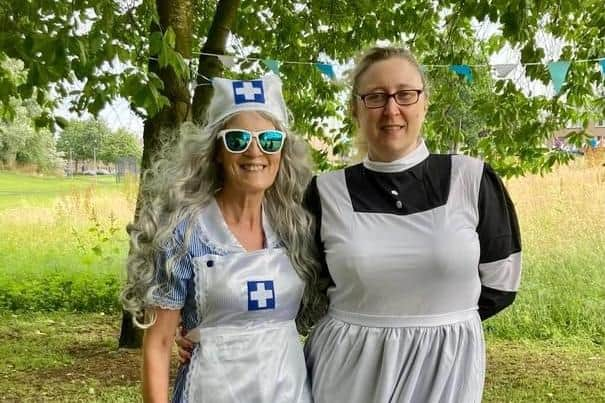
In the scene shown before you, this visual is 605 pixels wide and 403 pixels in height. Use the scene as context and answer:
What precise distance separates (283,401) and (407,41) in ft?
15.5

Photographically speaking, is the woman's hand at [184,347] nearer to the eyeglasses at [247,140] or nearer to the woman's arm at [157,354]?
the woman's arm at [157,354]

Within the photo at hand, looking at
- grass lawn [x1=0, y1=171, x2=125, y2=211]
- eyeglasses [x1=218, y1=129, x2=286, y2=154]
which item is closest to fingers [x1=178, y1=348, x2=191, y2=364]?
eyeglasses [x1=218, y1=129, x2=286, y2=154]

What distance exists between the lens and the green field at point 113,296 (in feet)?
17.6

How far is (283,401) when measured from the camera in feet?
6.49

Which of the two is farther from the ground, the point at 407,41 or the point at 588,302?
the point at 407,41

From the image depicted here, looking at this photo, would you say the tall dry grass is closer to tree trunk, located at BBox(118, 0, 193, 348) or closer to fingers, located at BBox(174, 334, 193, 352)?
tree trunk, located at BBox(118, 0, 193, 348)

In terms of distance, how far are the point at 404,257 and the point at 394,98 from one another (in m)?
0.46

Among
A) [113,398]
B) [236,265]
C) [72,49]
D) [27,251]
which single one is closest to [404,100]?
[236,265]

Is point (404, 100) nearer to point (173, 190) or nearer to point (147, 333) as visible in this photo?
point (173, 190)

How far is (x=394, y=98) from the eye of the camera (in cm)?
203

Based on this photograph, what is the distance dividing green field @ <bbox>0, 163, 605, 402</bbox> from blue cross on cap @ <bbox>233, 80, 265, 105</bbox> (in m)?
3.43

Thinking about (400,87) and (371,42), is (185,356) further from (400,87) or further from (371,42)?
(371,42)

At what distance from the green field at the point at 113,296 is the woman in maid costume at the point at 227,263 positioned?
317 centimetres

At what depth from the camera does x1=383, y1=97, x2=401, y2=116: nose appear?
2.01 meters
